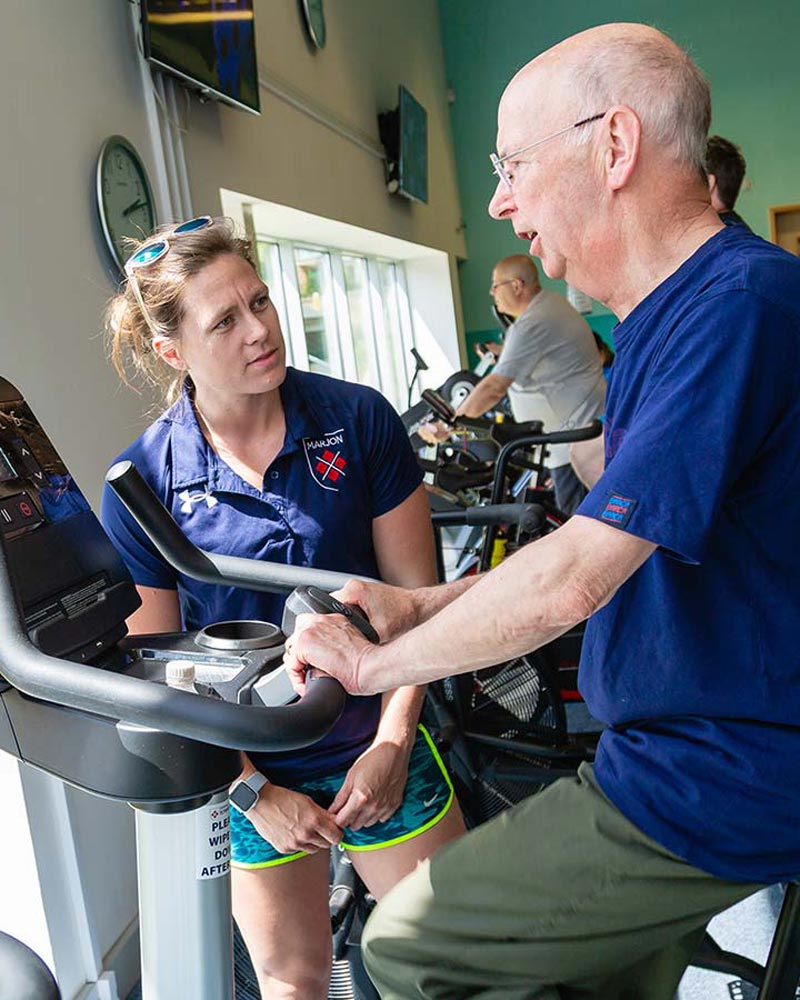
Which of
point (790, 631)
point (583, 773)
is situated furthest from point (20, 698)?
point (790, 631)

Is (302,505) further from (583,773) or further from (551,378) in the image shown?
(551,378)

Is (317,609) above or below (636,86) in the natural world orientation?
below

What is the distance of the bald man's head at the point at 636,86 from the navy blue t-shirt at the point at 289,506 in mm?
659

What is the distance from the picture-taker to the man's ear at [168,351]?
1736 mm

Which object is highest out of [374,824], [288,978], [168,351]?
[168,351]

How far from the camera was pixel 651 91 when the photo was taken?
119 cm

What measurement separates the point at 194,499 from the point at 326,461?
219 mm

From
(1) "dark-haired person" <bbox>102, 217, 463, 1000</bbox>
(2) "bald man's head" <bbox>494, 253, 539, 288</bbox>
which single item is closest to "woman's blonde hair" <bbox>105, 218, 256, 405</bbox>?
(1) "dark-haired person" <bbox>102, 217, 463, 1000</bbox>

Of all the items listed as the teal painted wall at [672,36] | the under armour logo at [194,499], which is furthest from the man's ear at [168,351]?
the teal painted wall at [672,36]

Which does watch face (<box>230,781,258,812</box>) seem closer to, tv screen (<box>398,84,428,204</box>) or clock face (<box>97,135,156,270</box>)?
clock face (<box>97,135,156,270</box>)

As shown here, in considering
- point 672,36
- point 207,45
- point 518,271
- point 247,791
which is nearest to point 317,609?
point 247,791

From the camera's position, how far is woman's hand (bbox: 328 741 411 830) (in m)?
1.54

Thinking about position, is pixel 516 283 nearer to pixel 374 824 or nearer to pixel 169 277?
pixel 169 277

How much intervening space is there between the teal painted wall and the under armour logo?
8.89m
